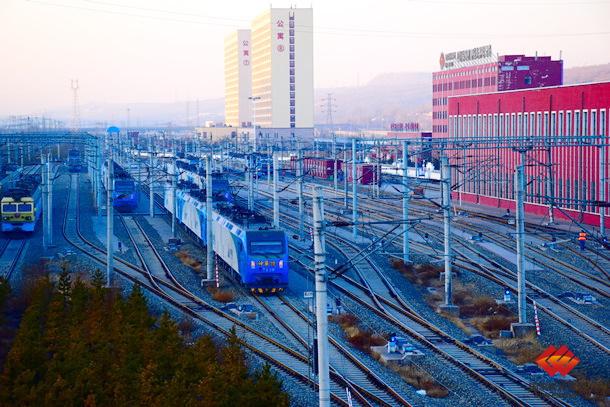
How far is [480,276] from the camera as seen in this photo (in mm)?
25719

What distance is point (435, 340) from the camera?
61.3ft

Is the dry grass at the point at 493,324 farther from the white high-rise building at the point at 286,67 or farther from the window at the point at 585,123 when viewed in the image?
the white high-rise building at the point at 286,67

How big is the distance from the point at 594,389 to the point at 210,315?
9.48m

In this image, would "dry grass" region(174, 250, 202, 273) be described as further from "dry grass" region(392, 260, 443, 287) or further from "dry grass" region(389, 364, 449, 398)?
"dry grass" region(389, 364, 449, 398)

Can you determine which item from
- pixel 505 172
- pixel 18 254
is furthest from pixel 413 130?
pixel 18 254

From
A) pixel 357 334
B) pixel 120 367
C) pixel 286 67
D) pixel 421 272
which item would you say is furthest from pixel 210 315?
pixel 286 67

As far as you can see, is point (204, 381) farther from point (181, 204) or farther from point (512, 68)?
point (512, 68)

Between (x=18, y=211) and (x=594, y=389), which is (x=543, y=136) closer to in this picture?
(x=594, y=389)

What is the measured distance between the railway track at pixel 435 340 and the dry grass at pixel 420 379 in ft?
2.39

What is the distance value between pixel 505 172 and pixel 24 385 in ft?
107

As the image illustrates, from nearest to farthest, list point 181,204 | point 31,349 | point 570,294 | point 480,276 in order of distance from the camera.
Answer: point 31,349, point 570,294, point 480,276, point 181,204

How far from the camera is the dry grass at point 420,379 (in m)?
15.1

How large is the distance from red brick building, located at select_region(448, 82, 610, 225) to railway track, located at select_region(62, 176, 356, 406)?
434 inches

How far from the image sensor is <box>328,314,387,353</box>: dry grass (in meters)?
18.5
